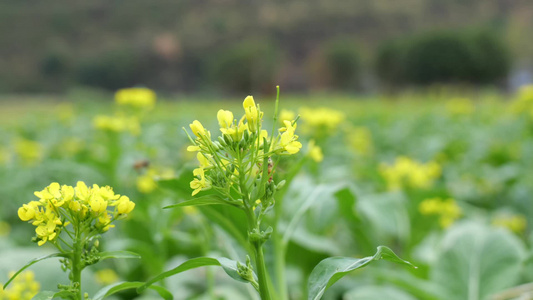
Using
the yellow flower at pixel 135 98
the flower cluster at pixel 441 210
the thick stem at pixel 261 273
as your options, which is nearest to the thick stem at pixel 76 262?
the thick stem at pixel 261 273

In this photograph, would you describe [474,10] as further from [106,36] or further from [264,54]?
[106,36]

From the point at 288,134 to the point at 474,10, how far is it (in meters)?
56.5

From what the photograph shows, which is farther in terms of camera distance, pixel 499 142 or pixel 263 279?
pixel 499 142

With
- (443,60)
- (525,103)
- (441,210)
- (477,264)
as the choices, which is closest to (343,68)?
(443,60)

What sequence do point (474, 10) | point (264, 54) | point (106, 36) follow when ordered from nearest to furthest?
point (264, 54) < point (474, 10) < point (106, 36)

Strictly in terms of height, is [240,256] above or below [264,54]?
below

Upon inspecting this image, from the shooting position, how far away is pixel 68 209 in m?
0.78

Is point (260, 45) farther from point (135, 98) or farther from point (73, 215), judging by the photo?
point (73, 215)

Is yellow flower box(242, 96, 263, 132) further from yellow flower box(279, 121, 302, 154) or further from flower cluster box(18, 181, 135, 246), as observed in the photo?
flower cluster box(18, 181, 135, 246)

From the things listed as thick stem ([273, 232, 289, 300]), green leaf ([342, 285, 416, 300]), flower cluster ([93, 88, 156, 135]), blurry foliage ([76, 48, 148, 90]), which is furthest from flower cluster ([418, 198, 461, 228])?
blurry foliage ([76, 48, 148, 90])

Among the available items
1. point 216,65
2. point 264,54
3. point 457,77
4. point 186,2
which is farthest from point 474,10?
point 186,2

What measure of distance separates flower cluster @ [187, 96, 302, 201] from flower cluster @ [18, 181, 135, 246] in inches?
6.2

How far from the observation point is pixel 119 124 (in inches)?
113

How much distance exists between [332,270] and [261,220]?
0.14 meters
